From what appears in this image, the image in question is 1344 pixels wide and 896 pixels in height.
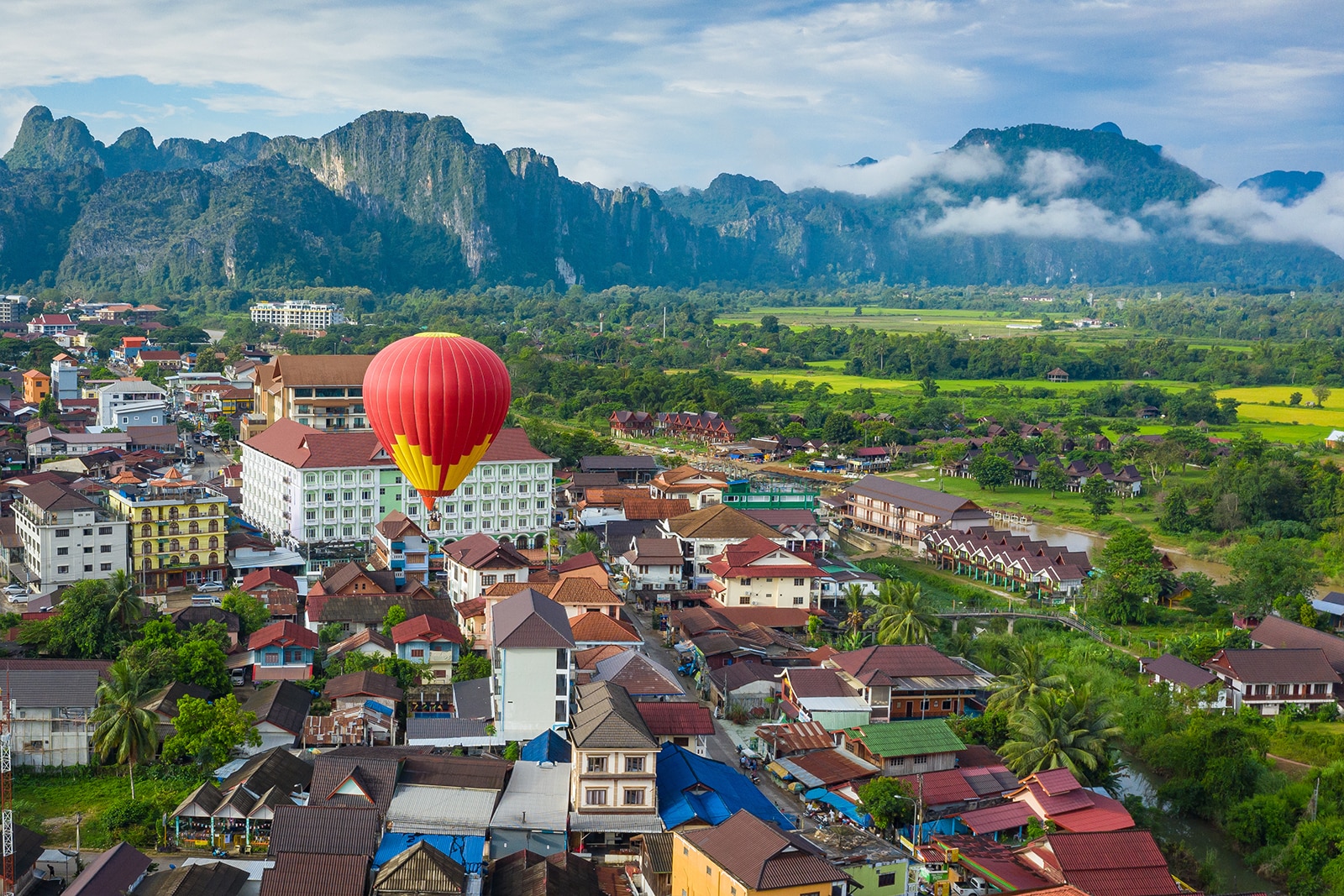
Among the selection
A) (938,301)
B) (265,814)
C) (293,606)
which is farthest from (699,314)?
(265,814)

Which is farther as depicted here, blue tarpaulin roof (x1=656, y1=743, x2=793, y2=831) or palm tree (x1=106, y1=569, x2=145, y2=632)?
palm tree (x1=106, y1=569, x2=145, y2=632)

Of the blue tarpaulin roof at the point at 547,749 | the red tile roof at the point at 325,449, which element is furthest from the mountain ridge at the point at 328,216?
the blue tarpaulin roof at the point at 547,749

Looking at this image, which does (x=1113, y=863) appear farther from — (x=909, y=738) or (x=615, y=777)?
(x=615, y=777)

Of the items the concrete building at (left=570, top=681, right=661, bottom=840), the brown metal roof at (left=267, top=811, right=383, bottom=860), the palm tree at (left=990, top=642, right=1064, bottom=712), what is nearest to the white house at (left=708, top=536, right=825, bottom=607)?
the palm tree at (left=990, top=642, right=1064, bottom=712)

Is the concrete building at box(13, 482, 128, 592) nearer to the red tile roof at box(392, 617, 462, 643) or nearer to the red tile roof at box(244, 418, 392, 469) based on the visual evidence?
the red tile roof at box(244, 418, 392, 469)

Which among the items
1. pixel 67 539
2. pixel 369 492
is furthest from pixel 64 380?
pixel 67 539

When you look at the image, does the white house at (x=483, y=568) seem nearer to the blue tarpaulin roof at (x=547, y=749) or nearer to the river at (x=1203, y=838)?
the blue tarpaulin roof at (x=547, y=749)
